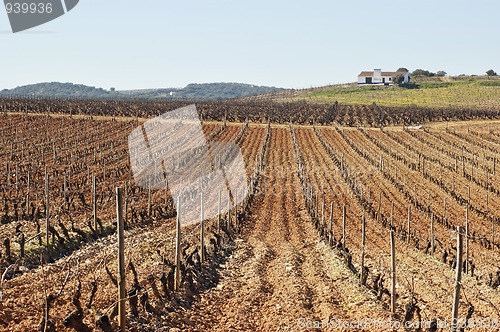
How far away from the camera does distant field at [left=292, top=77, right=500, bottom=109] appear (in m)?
80.9

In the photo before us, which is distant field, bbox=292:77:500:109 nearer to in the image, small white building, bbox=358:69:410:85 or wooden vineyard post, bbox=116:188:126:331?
small white building, bbox=358:69:410:85

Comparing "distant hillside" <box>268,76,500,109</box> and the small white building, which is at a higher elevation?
the small white building

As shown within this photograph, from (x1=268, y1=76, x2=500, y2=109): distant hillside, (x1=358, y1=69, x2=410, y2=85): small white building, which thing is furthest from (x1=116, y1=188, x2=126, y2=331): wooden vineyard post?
(x1=358, y1=69, x2=410, y2=85): small white building

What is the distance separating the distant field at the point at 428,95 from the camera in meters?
80.9

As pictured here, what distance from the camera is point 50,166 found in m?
28.1

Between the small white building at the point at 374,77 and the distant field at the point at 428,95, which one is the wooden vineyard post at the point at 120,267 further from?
the small white building at the point at 374,77

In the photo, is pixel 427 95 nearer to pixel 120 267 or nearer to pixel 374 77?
pixel 374 77

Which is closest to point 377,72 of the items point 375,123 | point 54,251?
point 375,123

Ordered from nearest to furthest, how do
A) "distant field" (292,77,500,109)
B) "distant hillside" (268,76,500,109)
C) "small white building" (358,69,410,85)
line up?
"distant field" (292,77,500,109)
"distant hillside" (268,76,500,109)
"small white building" (358,69,410,85)

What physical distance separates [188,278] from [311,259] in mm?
4598

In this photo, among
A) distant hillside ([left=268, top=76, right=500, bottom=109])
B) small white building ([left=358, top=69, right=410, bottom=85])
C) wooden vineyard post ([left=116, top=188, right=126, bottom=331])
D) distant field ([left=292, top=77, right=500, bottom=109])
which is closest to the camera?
wooden vineyard post ([left=116, top=188, right=126, bottom=331])

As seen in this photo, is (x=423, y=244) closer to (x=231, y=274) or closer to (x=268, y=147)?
(x=231, y=274)

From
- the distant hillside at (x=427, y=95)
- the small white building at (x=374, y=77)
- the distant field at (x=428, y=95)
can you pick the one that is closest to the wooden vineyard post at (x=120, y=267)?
the distant hillside at (x=427, y=95)

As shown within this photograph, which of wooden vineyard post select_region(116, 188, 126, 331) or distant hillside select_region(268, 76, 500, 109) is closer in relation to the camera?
wooden vineyard post select_region(116, 188, 126, 331)
